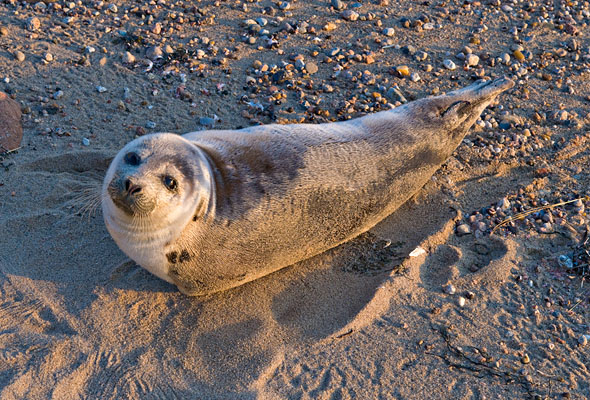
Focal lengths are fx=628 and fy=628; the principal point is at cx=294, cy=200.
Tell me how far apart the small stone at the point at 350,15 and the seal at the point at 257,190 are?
2242 millimetres

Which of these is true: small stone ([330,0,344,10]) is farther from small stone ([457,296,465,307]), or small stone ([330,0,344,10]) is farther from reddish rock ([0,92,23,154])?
small stone ([457,296,465,307])

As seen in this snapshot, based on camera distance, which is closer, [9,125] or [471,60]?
→ [9,125]

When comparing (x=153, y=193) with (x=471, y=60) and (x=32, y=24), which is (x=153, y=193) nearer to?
(x=32, y=24)

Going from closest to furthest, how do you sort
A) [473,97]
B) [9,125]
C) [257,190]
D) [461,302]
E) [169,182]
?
A: [169,182] < [257,190] < [461,302] < [9,125] < [473,97]

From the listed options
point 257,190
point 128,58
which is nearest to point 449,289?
point 257,190

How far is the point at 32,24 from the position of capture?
22.3ft

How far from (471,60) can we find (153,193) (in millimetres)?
4558

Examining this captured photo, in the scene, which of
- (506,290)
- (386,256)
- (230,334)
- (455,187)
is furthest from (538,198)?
(230,334)

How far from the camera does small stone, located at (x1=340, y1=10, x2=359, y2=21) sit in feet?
24.9

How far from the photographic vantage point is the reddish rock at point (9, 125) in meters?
5.66

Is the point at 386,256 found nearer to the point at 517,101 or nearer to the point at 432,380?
the point at 432,380

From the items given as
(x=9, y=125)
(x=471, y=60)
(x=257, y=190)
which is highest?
(x=471, y=60)

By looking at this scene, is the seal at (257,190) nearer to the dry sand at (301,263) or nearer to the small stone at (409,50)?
the dry sand at (301,263)

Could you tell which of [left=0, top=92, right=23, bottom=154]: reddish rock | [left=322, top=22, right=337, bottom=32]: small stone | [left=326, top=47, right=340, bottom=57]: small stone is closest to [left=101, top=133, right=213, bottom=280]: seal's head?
[left=0, top=92, right=23, bottom=154]: reddish rock
